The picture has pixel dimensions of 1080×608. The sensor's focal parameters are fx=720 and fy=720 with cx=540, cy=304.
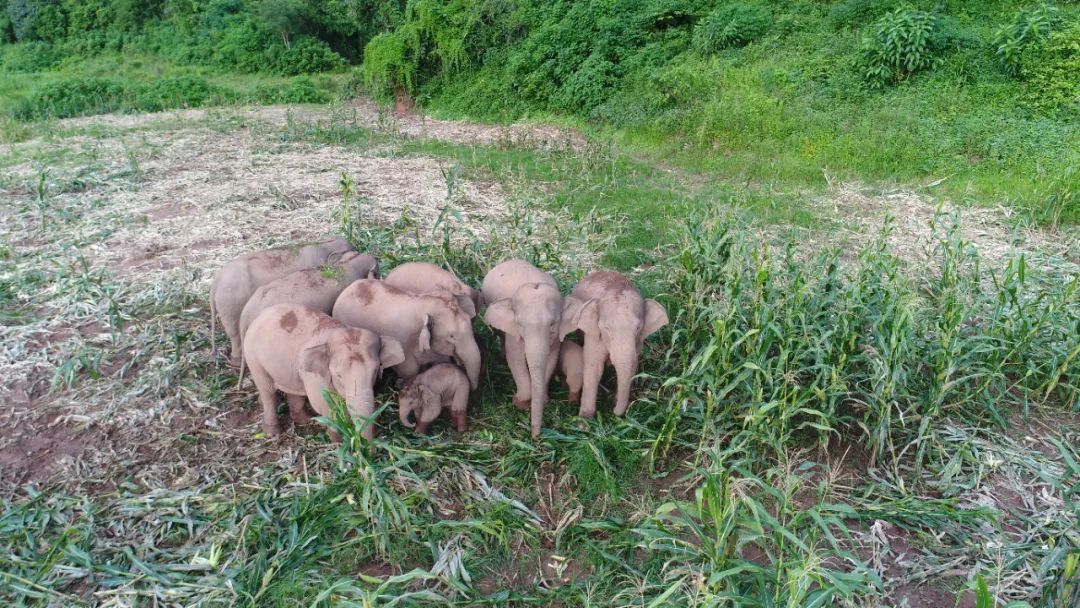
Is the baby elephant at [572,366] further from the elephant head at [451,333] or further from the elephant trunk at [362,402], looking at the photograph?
the elephant trunk at [362,402]

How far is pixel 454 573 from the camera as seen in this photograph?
3031mm

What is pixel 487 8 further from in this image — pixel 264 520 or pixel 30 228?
pixel 264 520

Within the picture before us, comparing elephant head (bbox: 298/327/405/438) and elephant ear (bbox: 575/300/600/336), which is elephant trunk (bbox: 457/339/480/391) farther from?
elephant ear (bbox: 575/300/600/336)

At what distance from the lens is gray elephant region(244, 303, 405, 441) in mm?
3574

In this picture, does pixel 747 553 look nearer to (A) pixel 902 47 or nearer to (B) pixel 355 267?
(B) pixel 355 267

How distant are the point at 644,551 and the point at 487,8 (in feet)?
46.5

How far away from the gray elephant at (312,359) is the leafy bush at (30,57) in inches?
955

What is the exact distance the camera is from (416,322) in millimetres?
4062

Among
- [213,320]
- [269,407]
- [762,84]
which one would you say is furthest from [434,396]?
[762,84]

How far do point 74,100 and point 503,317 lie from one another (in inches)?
590

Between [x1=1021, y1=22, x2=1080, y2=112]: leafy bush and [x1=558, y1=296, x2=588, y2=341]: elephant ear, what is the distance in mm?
8239

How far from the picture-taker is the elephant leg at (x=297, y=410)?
4.03 meters

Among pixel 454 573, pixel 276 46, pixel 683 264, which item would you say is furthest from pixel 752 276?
pixel 276 46

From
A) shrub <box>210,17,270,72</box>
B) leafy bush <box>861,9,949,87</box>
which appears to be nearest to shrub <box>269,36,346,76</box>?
shrub <box>210,17,270,72</box>
